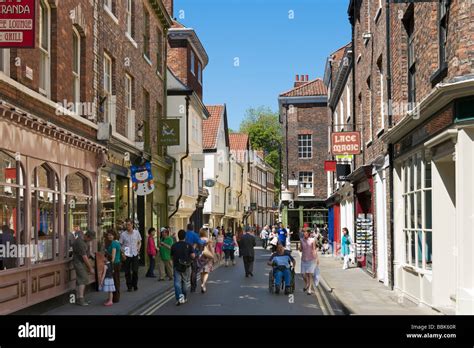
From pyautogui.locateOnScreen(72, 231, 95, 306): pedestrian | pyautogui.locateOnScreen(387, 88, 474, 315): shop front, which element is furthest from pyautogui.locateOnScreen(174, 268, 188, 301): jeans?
pyautogui.locateOnScreen(387, 88, 474, 315): shop front

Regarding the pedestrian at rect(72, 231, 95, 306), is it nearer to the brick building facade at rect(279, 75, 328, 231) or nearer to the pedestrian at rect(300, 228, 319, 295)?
the pedestrian at rect(300, 228, 319, 295)

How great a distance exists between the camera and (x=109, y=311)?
1387cm

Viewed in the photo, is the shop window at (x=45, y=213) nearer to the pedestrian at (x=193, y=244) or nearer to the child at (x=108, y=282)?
the child at (x=108, y=282)

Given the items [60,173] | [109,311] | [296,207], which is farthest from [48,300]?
[296,207]

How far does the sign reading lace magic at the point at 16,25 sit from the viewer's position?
439 inches

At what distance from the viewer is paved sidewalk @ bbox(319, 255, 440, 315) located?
13.7 metres

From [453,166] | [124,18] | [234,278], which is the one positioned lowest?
[234,278]

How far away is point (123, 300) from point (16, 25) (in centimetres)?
706

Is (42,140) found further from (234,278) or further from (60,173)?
(234,278)

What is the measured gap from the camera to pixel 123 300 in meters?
15.8

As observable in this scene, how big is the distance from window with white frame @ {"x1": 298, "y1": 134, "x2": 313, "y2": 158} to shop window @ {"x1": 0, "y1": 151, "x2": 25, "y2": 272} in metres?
38.0

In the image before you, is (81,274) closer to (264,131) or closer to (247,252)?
(247,252)
